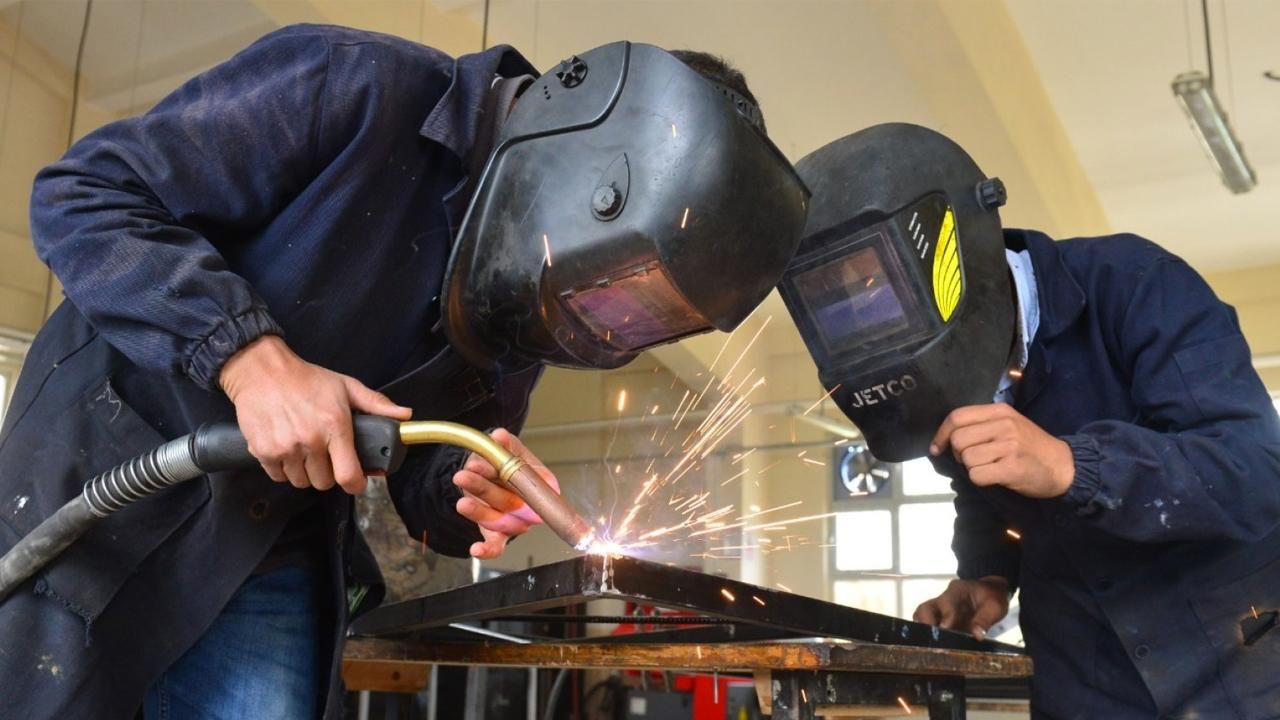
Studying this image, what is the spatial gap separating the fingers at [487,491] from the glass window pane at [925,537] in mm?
8827

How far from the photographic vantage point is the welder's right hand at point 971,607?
6.30 feet

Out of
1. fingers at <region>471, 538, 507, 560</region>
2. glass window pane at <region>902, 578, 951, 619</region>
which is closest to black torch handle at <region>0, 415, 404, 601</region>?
fingers at <region>471, 538, 507, 560</region>

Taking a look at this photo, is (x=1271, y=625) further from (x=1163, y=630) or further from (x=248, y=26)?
(x=248, y=26)

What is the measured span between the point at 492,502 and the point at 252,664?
12.5 inches

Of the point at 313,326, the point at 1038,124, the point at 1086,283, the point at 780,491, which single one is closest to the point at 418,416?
the point at 313,326

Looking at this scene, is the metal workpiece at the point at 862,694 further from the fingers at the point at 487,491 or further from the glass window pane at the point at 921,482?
the glass window pane at the point at 921,482

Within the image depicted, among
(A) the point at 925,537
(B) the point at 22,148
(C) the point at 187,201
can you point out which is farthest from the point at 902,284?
(A) the point at 925,537

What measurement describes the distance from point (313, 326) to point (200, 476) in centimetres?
18

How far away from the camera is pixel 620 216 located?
1085 mm

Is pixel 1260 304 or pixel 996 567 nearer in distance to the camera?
pixel 996 567

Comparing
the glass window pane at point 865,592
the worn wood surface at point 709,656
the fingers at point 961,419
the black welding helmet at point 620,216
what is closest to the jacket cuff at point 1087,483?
the fingers at point 961,419

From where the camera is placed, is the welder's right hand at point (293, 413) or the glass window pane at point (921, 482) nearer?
the welder's right hand at point (293, 413)

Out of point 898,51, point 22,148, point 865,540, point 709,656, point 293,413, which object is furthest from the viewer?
point 865,540

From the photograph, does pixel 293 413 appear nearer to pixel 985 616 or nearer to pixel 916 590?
pixel 985 616
